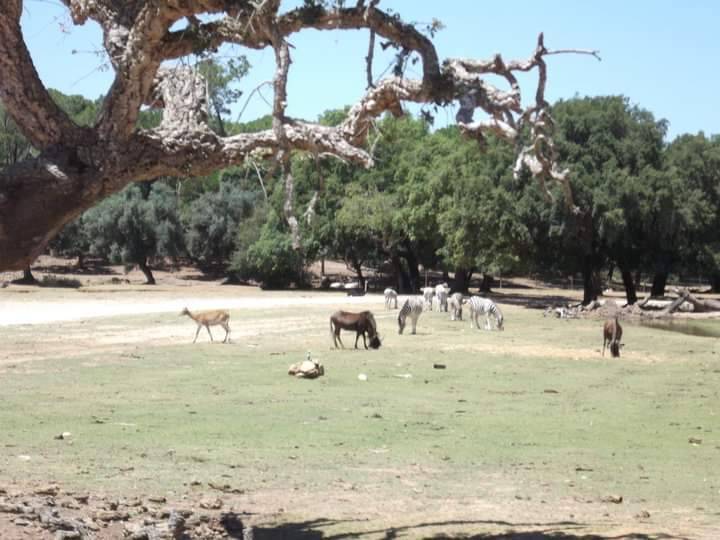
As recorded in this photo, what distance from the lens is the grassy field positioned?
12109mm

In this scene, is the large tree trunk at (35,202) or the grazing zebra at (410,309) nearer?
the large tree trunk at (35,202)

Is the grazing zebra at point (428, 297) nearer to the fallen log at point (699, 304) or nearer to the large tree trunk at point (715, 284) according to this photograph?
the fallen log at point (699, 304)

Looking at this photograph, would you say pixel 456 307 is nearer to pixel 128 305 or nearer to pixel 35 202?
pixel 128 305

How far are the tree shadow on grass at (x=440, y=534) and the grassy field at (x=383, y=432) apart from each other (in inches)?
2.2

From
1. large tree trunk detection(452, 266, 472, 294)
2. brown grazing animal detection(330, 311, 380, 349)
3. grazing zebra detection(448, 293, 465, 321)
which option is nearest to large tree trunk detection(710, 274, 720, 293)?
large tree trunk detection(452, 266, 472, 294)

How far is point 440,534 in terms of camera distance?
1044 cm

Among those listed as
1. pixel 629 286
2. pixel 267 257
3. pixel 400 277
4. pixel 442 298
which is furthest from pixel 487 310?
pixel 400 277

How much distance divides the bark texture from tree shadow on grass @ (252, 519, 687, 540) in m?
3.59

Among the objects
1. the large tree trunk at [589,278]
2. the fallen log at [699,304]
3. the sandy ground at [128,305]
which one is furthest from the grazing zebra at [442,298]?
the fallen log at [699,304]

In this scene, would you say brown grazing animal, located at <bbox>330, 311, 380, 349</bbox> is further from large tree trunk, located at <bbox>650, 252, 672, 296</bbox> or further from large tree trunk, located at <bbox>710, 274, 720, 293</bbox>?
large tree trunk, located at <bbox>710, 274, 720, 293</bbox>

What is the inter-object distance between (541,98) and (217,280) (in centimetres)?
7023

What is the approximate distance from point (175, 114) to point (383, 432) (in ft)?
29.1

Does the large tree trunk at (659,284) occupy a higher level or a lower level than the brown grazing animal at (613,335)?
higher

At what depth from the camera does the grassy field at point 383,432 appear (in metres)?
12.1
